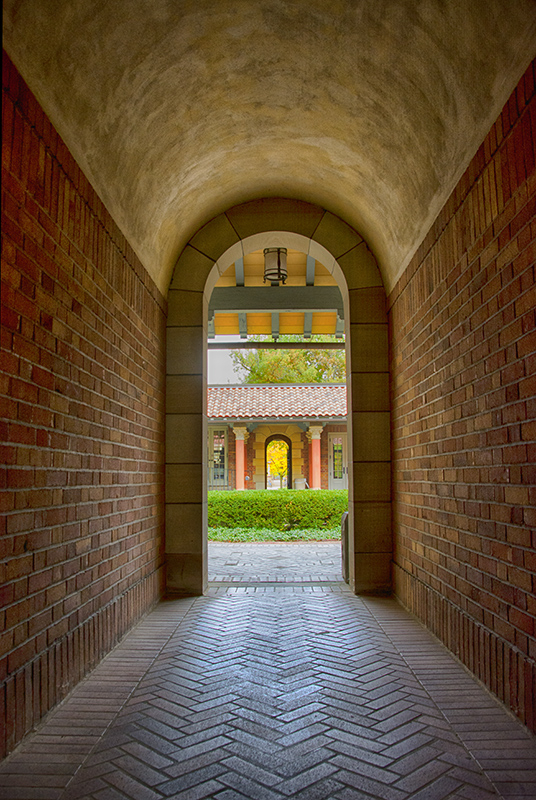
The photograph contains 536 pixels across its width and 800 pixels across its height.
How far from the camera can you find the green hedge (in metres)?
13.8

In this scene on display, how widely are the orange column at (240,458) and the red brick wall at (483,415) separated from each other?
15642 mm

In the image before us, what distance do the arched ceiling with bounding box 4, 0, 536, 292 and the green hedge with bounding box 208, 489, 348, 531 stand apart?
29.2 ft

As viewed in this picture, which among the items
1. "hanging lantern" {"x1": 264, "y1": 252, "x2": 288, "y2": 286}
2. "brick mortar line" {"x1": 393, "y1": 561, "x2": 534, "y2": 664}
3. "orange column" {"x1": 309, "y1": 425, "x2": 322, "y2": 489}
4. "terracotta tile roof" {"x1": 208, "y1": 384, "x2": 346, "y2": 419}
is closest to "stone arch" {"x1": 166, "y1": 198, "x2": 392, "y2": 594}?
"hanging lantern" {"x1": 264, "y1": 252, "x2": 288, "y2": 286}

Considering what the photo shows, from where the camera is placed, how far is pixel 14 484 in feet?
8.87

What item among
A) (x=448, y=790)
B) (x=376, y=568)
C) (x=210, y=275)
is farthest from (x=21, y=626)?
(x=210, y=275)

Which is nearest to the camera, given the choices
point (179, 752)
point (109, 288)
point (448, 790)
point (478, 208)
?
point (448, 790)

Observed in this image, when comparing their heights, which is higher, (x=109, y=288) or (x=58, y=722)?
(x=109, y=288)

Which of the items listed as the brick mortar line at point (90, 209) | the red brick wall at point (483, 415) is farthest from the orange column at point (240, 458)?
the red brick wall at point (483, 415)

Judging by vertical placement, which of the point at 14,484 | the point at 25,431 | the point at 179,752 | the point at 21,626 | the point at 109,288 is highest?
the point at 109,288

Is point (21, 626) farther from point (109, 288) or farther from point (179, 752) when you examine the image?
point (109, 288)

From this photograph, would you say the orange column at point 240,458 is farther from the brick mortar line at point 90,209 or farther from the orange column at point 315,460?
the brick mortar line at point 90,209

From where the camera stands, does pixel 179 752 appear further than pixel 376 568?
No

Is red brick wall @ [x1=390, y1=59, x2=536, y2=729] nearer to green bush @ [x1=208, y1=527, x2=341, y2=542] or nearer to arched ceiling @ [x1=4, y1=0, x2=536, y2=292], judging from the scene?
arched ceiling @ [x1=4, y1=0, x2=536, y2=292]

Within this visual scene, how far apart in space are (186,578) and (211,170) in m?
3.86
